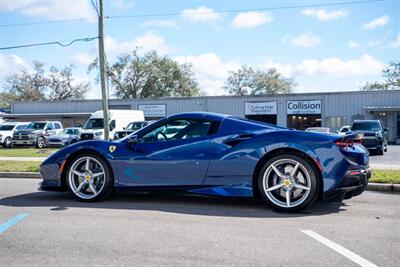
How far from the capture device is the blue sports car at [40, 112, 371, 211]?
534 cm

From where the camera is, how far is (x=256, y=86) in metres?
70.2

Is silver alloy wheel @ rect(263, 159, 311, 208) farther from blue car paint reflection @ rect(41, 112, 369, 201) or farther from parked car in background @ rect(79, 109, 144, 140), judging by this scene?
parked car in background @ rect(79, 109, 144, 140)

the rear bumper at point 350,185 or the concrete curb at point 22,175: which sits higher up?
the rear bumper at point 350,185

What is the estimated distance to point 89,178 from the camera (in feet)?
20.1

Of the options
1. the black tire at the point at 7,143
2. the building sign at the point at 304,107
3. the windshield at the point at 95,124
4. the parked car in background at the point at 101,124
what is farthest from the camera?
the building sign at the point at 304,107

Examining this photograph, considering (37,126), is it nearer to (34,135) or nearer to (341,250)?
(34,135)

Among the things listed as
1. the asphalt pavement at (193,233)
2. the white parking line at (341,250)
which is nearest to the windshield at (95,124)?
the asphalt pavement at (193,233)

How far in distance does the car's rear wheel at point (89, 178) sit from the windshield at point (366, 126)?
15712 millimetres

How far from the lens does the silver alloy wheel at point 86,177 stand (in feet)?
20.0

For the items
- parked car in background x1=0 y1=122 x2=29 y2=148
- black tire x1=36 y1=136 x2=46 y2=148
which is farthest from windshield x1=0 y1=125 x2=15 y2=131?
black tire x1=36 y1=136 x2=46 y2=148

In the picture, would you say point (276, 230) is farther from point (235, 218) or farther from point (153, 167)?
point (153, 167)

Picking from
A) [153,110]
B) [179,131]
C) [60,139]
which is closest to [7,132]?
[60,139]

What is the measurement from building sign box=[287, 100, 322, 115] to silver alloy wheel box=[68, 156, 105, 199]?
2756 centimetres

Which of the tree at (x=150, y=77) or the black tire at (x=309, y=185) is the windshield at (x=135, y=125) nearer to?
the black tire at (x=309, y=185)
